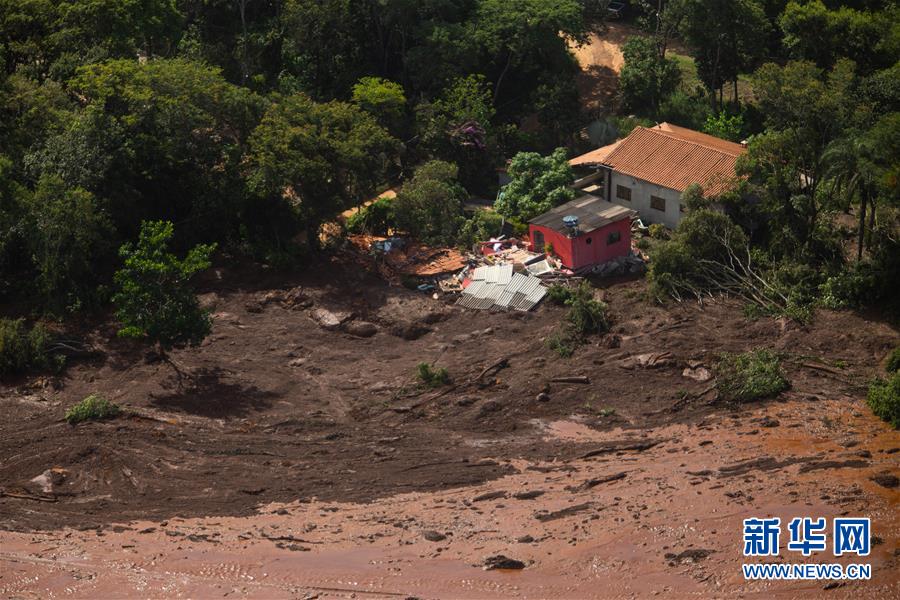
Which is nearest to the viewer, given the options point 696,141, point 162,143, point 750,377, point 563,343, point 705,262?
point 750,377

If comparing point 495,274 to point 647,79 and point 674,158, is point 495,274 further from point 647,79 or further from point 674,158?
point 647,79

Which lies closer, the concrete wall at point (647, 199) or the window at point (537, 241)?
the window at point (537, 241)

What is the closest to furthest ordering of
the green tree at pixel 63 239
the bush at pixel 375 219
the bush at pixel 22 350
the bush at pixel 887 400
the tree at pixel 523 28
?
the bush at pixel 887 400 → the bush at pixel 22 350 → the green tree at pixel 63 239 → the bush at pixel 375 219 → the tree at pixel 523 28

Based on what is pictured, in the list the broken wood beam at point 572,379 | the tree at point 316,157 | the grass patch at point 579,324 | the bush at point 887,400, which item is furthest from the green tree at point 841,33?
the broken wood beam at point 572,379

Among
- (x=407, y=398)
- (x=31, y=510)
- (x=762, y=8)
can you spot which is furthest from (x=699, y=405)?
(x=762, y=8)

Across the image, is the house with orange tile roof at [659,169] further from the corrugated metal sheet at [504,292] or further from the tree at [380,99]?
the tree at [380,99]

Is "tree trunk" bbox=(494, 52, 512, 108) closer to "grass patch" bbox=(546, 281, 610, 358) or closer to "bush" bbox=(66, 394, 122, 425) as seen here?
"grass patch" bbox=(546, 281, 610, 358)

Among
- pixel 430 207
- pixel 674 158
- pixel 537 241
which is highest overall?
pixel 674 158

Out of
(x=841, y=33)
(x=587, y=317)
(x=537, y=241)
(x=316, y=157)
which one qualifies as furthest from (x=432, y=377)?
(x=841, y=33)
